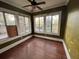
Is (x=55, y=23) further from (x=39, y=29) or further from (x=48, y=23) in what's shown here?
(x=39, y=29)

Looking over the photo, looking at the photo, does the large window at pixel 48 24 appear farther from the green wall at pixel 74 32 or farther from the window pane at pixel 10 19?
the window pane at pixel 10 19

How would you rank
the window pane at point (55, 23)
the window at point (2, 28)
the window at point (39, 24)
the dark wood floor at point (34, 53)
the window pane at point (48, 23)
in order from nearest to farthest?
the dark wood floor at point (34, 53)
the window at point (2, 28)
the window pane at point (55, 23)
the window pane at point (48, 23)
the window at point (39, 24)

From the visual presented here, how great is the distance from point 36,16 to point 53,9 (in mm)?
1639

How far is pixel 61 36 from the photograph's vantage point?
11.3 ft

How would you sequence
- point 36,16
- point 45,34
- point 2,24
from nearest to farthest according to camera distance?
1. point 2,24
2. point 45,34
3. point 36,16

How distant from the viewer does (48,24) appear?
397 cm

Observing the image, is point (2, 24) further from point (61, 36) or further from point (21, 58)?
point (61, 36)

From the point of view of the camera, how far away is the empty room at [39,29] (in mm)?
2104

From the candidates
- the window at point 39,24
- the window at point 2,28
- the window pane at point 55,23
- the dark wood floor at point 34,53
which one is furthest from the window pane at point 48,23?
the window at point 2,28

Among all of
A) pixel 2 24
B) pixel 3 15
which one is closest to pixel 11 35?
pixel 2 24

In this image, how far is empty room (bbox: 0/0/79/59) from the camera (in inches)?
82.8

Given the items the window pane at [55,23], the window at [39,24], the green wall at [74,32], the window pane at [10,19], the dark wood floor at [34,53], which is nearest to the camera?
the green wall at [74,32]

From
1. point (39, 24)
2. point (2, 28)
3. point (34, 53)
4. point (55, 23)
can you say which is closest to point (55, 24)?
point (55, 23)

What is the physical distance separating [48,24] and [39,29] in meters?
1.06
